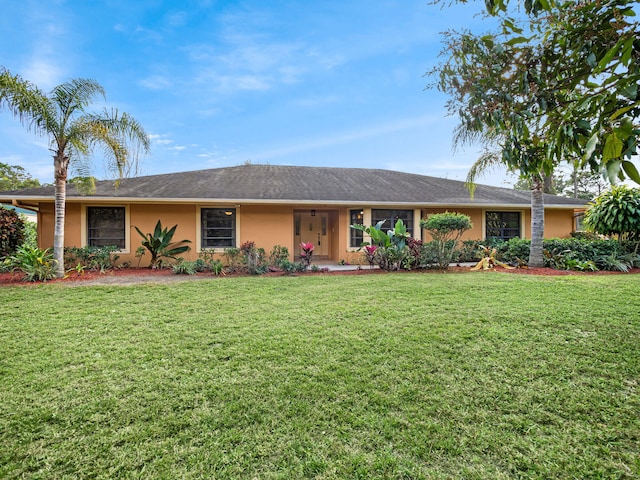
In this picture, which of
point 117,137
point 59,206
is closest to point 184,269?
point 59,206

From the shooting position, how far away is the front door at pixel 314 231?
620 inches

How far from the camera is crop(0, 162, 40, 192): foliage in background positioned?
2336 cm

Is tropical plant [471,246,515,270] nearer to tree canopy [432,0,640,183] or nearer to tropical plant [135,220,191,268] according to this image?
tree canopy [432,0,640,183]

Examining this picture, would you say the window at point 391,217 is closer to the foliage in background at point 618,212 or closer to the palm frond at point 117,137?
the foliage in background at point 618,212

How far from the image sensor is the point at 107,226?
1151 cm

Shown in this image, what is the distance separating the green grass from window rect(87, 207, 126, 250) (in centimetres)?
621

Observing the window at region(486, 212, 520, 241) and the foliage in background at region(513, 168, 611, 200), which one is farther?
the foliage in background at region(513, 168, 611, 200)

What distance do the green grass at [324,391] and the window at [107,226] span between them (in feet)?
20.4

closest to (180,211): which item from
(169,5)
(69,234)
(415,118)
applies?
(69,234)

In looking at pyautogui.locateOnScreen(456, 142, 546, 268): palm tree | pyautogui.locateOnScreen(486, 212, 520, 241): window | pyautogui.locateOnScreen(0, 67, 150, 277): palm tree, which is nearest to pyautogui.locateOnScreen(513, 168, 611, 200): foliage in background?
pyautogui.locateOnScreen(486, 212, 520, 241): window

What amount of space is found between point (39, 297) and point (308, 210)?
1034cm

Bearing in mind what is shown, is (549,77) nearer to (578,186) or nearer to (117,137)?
(117,137)

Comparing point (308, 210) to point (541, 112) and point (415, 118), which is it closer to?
point (415, 118)

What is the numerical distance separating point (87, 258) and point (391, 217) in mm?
11320
